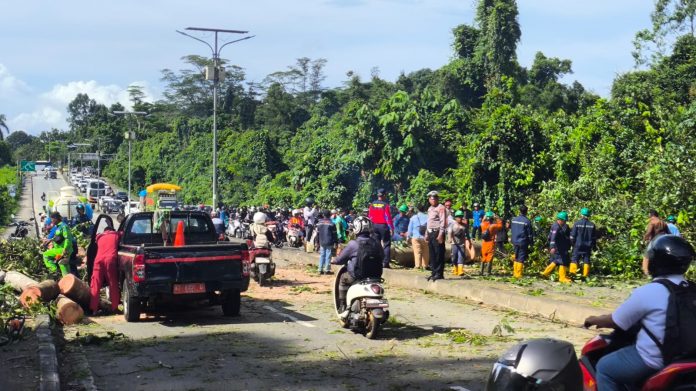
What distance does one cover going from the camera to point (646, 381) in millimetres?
4852

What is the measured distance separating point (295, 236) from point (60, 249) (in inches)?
641

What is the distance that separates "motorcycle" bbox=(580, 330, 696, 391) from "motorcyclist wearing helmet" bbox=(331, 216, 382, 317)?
6.50 m

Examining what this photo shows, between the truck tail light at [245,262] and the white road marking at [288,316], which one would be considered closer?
the white road marking at [288,316]

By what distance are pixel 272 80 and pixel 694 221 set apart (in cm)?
8908

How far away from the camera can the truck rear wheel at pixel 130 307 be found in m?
13.0

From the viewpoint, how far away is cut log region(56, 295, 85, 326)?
12945mm

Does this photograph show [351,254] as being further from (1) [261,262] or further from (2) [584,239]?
(2) [584,239]

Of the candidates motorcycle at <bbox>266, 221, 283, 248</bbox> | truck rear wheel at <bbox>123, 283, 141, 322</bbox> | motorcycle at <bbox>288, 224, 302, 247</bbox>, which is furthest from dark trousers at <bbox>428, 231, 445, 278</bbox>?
motorcycle at <bbox>288, 224, 302, 247</bbox>

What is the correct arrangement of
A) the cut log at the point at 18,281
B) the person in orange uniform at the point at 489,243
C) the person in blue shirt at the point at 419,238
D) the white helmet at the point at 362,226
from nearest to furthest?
the white helmet at the point at 362,226 < the cut log at the point at 18,281 < the person in orange uniform at the point at 489,243 < the person in blue shirt at the point at 419,238

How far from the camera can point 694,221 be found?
17.8 meters

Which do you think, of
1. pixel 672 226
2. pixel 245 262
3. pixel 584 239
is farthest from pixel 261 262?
pixel 672 226

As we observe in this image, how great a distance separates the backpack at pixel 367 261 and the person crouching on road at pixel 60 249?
7268 millimetres

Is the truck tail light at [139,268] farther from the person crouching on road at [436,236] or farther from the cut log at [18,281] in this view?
the person crouching on road at [436,236]

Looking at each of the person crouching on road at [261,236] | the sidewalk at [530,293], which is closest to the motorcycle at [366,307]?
the sidewalk at [530,293]
